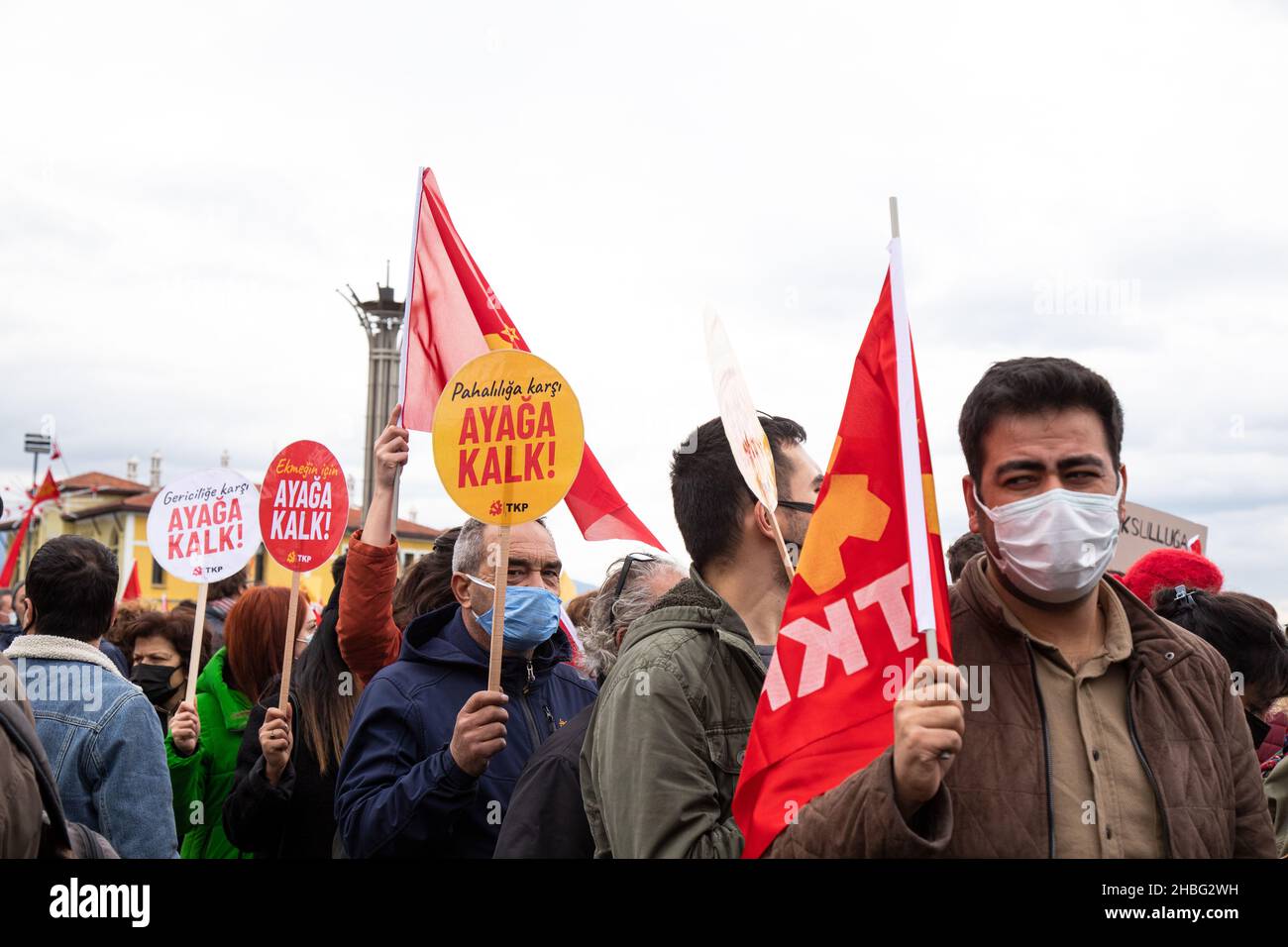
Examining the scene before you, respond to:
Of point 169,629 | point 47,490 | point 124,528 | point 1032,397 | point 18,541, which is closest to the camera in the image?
point 1032,397

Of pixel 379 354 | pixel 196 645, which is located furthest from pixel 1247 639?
pixel 379 354

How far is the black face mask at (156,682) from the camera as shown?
6305 mm

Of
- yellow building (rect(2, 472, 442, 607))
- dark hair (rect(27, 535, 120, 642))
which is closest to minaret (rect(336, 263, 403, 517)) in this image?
yellow building (rect(2, 472, 442, 607))

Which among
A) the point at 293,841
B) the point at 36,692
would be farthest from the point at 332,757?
the point at 36,692

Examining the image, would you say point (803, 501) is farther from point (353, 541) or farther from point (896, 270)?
point (353, 541)

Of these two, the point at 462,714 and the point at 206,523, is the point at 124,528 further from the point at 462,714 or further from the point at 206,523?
the point at 462,714

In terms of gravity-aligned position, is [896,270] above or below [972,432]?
above

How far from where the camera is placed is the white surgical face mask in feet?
8.32

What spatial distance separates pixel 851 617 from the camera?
262 centimetres

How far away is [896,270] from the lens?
2627 millimetres

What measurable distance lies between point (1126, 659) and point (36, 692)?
3.06 metres

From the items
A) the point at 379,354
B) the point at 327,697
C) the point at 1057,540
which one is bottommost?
the point at 327,697

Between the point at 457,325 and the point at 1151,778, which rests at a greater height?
the point at 457,325

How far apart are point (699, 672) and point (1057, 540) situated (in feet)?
2.53
